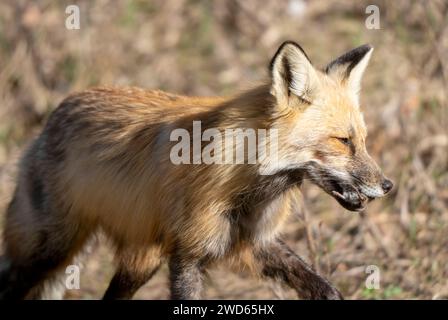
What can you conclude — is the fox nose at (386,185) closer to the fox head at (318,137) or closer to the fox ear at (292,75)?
the fox head at (318,137)

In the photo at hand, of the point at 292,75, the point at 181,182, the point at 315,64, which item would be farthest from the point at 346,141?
the point at 315,64

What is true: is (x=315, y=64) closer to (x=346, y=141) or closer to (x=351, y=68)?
(x=351, y=68)

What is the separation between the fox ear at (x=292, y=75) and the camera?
470 centimetres

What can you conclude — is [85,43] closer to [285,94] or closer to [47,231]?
[47,231]

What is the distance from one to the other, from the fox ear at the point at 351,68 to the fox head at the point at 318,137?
328 millimetres

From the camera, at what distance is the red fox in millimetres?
4820

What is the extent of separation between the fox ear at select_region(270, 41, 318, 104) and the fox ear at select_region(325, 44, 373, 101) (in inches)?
15.3

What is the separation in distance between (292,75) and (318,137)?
0.45 meters

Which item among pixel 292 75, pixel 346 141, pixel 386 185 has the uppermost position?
pixel 292 75

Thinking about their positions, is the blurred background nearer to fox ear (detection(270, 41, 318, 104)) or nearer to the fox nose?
the fox nose

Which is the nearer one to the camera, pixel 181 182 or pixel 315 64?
pixel 181 182

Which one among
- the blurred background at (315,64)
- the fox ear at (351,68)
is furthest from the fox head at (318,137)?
the blurred background at (315,64)

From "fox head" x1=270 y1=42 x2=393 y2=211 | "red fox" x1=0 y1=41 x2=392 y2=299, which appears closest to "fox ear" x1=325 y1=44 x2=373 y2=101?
"red fox" x1=0 y1=41 x2=392 y2=299

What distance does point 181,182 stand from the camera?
5109 millimetres
